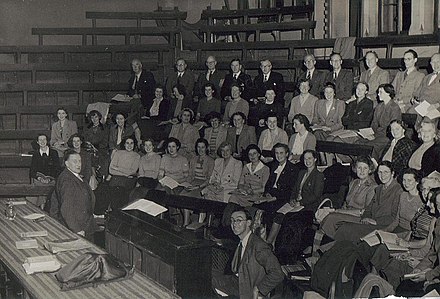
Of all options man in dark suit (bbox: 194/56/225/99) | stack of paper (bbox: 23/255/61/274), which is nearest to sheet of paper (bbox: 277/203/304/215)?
stack of paper (bbox: 23/255/61/274)

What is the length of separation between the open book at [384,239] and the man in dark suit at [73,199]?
8.21 feet

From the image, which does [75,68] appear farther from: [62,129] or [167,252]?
[167,252]

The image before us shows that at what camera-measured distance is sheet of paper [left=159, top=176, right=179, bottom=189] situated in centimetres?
820

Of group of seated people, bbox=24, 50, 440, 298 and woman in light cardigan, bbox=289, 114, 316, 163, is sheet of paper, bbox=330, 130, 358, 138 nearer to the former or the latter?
group of seated people, bbox=24, 50, 440, 298

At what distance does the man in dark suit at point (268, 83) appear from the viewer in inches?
370

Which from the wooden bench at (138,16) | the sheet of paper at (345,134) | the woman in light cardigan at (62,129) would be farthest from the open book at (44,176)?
the wooden bench at (138,16)

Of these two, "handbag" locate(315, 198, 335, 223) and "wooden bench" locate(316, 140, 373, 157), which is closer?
"handbag" locate(315, 198, 335, 223)

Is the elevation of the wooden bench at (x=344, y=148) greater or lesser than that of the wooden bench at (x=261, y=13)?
lesser

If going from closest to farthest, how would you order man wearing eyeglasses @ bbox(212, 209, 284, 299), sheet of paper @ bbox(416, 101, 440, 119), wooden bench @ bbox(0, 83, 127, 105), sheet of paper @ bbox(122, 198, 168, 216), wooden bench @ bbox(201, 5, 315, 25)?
man wearing eyeglasses @ bbox(212, 209, 284, 299)
sheet of paper @ bbox(122, 198, 168, 216)
sheet of paper @ bbox(416, 101, 440, 119)
wooden bench @ bbox(0, 83, 127, 105)
wooden bench @ bbox(201, 5, 315, 25)

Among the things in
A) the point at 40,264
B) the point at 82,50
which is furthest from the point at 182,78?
the point at 40,264

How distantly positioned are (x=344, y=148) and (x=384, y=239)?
2.17 metres

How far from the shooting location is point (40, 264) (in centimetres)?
423

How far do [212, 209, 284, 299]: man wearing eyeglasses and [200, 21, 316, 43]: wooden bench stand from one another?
671cm

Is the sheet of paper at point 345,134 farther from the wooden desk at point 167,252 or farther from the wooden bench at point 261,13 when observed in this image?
the wooden bench at point 261,13
